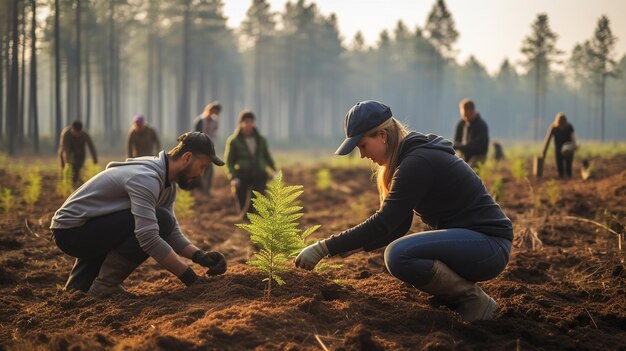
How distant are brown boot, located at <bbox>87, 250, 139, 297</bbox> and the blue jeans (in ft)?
8.31

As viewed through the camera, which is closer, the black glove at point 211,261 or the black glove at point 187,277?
the black glove at point 187,277

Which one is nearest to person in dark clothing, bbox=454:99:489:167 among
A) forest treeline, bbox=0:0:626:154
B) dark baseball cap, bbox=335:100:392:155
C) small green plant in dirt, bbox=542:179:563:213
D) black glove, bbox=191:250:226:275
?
small green plant in dirt, bbox=542:179:563:213

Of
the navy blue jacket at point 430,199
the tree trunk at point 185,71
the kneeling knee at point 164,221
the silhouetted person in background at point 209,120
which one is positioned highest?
the tree trunk at point 185,71

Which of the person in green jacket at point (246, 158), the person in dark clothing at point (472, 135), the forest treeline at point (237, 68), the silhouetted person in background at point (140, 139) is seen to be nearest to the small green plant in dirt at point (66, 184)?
the silhouetted person in background at point (140, 139)

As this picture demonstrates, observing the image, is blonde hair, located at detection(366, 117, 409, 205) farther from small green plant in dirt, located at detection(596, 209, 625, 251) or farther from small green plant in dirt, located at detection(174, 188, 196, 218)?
small green plant in dirt, located at detection(174, 188, 196, 218)

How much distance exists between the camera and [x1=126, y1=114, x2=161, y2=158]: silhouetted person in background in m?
13.1

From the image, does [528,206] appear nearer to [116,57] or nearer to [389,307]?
[389,307]

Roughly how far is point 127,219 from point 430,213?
2.69m

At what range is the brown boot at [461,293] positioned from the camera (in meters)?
4.19

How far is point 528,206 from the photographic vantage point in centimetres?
1081

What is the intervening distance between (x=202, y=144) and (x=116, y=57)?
4921 centimetres

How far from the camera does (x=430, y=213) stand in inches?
174

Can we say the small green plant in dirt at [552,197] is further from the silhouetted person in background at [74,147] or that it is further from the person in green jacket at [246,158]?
the silhouetted person in background at [74,147]

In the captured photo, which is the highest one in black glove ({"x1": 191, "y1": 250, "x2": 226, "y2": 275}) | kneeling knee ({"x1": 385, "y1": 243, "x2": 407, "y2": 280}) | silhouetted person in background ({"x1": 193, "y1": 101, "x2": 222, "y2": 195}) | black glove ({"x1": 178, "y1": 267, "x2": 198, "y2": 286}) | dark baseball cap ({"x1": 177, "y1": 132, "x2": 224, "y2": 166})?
silhouetted person in background ({"x1": 193, "y1": 101, "x2": 222, "y2": 195})
